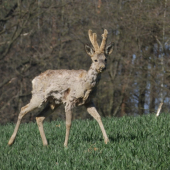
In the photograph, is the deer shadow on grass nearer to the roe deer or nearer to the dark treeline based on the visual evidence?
the roe deer

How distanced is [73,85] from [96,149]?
4.21ft

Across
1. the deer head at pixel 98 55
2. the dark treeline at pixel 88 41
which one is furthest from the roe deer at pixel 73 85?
the dark treeline at pixel 88 41

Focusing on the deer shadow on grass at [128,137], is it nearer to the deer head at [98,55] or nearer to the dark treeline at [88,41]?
the deer head at [98,55]

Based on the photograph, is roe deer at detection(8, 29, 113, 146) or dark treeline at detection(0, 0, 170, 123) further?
dark treeline at detection(0, 0, 170, 123)

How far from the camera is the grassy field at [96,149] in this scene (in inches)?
226

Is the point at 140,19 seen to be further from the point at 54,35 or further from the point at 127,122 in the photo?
the point at 127,122

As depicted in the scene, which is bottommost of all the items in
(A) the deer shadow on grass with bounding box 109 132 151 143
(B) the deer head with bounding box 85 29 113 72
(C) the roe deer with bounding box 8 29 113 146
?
(A) the deer shadow on grass with bounding box 109 132 151 143

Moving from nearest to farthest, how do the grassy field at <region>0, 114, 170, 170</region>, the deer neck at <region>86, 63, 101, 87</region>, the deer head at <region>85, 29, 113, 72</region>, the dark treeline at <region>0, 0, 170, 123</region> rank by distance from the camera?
the grassy field at <region>0, 114, 170, 170</region> < the deer head at <region>85, 29, 113, 72</region> < the deer neck at <region>86, 63, 101, 87</region> < the dark treeline at <region>0, 0, 170, 123</region>

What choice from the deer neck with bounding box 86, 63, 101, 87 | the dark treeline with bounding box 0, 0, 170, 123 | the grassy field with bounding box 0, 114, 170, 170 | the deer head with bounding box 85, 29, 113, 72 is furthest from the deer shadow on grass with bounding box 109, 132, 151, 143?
the dark treeline with bounding box 0, 0, 170, 123

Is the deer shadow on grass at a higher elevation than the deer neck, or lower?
lower

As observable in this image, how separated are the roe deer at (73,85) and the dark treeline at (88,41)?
810cm

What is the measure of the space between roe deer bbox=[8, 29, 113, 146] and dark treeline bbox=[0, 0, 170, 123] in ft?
26.6

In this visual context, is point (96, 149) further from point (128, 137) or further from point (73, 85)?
point (128, 137)

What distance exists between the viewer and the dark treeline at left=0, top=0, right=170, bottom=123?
15.7 meters
